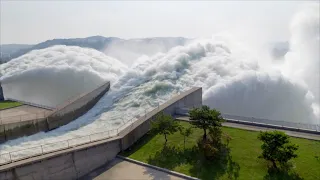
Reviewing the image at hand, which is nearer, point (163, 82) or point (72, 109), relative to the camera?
point (72, 109)

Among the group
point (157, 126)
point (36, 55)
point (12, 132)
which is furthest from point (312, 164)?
point (36, 55)

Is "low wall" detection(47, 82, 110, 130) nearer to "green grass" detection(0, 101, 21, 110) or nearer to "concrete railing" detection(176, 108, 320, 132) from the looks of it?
"green grass" detection(0, 101, 21, 110)

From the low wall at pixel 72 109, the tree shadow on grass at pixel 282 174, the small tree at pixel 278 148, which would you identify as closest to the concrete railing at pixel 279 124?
the small tree at pixel 278 148

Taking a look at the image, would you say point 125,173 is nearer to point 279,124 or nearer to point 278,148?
point 278,148

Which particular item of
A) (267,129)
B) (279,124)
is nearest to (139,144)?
(267,129)

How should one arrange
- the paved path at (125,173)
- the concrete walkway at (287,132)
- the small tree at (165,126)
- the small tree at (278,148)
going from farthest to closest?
1. the small tree at (165,126)
2. the concrete walkway at (287,132)
3. the paved path at (125,173)
4. the small tree at (278,148)

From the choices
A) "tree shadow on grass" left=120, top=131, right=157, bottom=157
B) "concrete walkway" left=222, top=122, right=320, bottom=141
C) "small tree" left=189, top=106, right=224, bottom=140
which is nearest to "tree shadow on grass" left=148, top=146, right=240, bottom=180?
"small tree" left=189, top=106, right=224, bottom=140

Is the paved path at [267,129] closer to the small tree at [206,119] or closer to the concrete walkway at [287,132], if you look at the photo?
the concrete walkway at [287,132]
